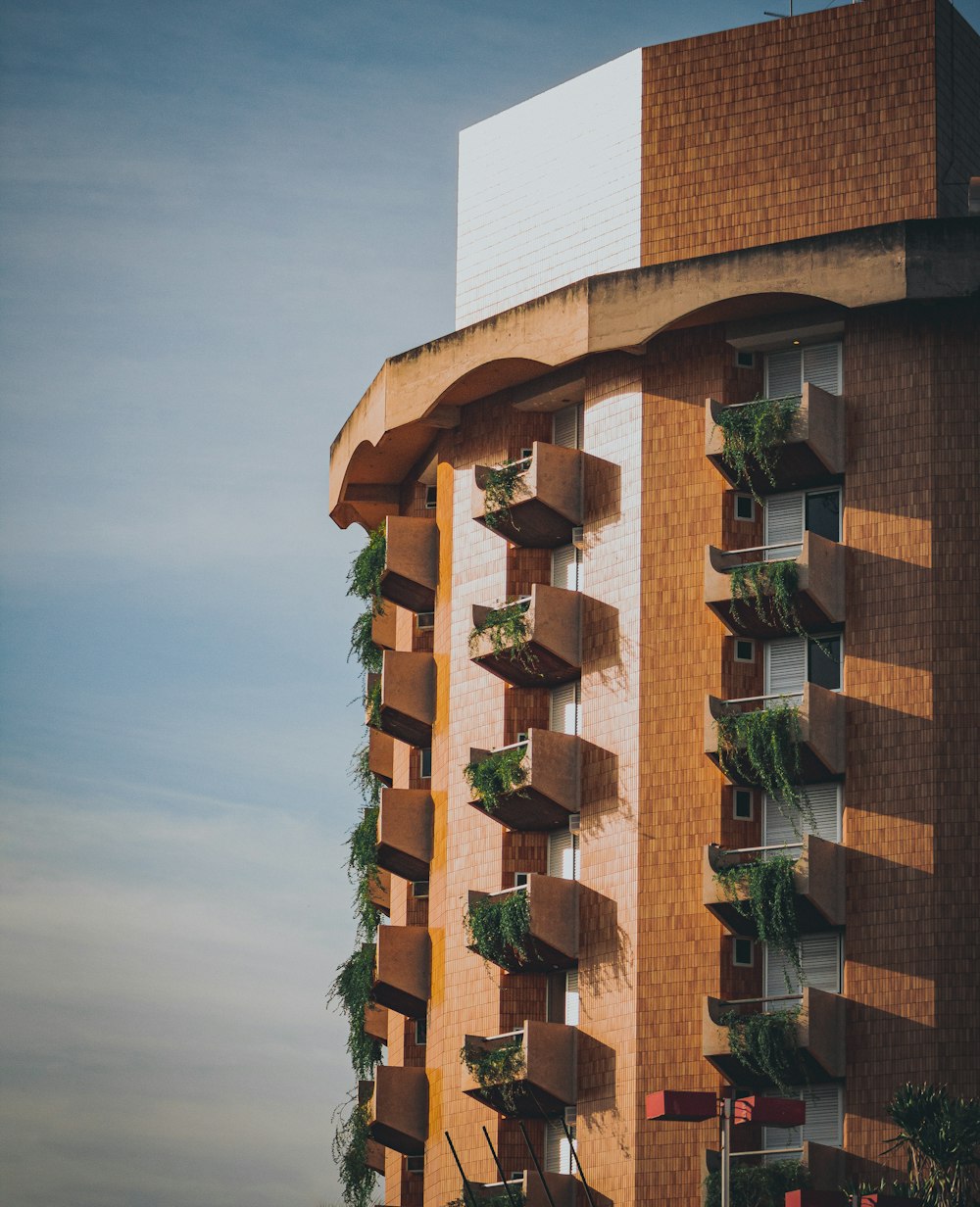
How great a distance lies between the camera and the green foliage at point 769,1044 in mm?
50875

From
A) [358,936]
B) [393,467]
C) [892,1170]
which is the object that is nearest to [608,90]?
[393,467]

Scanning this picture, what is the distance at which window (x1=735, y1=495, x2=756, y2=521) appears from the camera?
56.4 metres

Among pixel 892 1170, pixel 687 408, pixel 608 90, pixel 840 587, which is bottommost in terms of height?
pixel 892 1170

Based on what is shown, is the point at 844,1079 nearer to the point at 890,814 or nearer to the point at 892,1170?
the point at 892,1170

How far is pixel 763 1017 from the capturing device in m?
51.4

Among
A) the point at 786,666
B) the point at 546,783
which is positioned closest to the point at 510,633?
the point at 546,783

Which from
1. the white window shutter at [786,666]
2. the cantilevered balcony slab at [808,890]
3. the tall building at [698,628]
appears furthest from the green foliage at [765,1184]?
the white window shutter at [786,666]

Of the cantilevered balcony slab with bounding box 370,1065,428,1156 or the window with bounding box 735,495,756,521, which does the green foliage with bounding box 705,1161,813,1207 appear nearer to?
the cantilevered balcony slab with bounding box 370,1065,428,1156

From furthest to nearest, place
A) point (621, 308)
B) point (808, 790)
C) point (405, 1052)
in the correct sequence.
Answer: point (405, 1052)
point (621, 308)
point (808, 790)

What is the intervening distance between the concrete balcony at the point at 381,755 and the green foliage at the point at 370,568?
390 centimetres

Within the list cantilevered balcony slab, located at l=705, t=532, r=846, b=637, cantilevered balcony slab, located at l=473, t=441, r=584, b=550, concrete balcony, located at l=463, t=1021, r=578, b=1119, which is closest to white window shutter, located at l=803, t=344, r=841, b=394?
cantilevered balcony slab, located at l=705, t=532, r=846, b=637

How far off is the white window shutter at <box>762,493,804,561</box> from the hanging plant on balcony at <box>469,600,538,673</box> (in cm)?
580

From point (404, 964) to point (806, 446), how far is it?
53.9ft

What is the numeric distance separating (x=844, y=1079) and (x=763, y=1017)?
2117 mm
